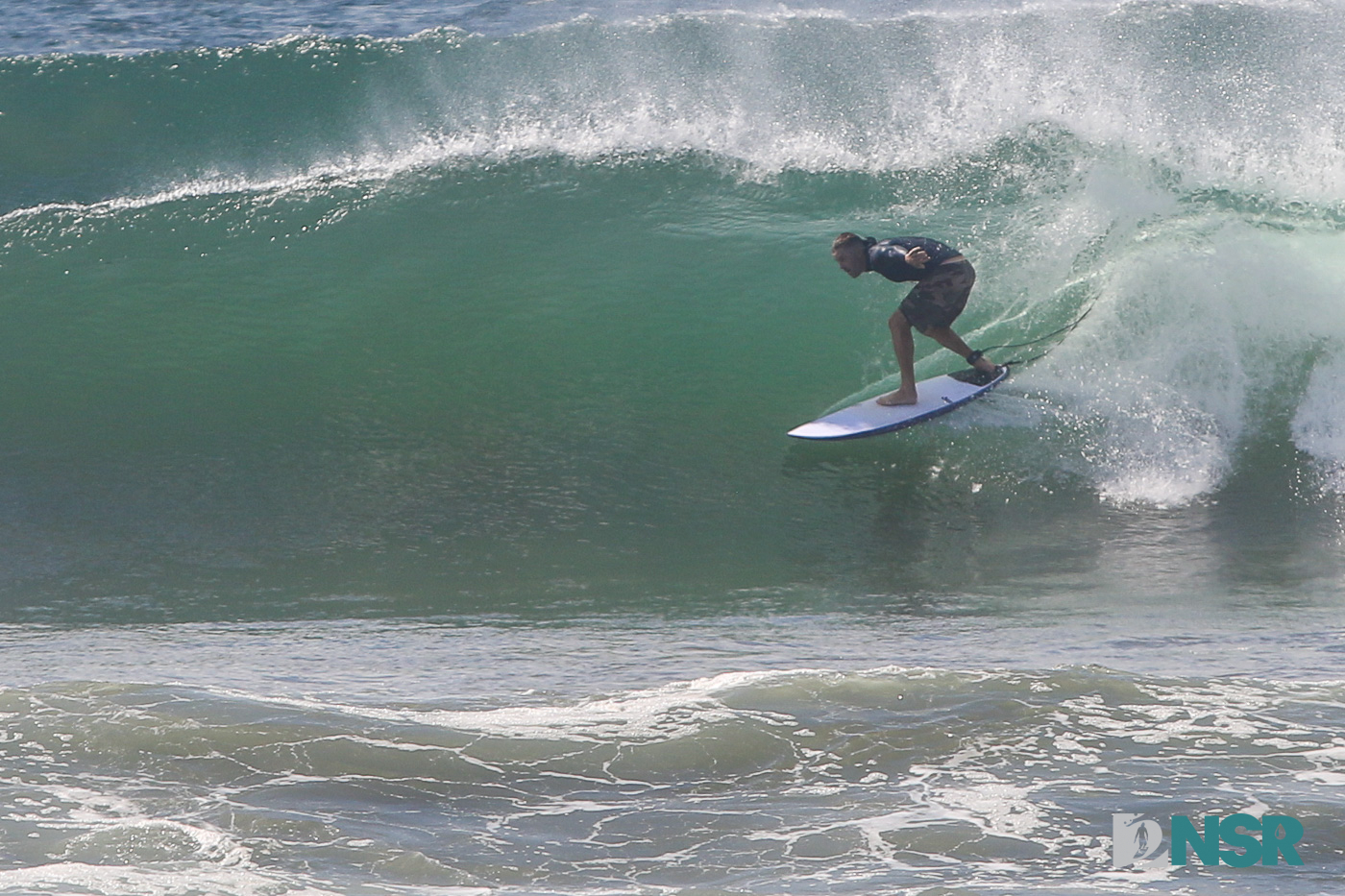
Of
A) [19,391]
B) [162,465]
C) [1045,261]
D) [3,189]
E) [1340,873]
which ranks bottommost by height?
[1340,873]

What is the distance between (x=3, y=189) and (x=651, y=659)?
8838mm

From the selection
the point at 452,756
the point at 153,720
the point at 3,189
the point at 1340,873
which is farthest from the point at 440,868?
the point at 3,189

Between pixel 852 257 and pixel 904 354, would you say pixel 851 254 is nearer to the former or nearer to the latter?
pixel 852 257

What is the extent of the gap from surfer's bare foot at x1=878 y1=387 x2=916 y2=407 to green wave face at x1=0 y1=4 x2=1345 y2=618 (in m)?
0.26

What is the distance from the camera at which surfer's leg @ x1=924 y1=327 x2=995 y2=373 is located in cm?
742

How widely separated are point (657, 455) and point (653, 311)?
1.92 m

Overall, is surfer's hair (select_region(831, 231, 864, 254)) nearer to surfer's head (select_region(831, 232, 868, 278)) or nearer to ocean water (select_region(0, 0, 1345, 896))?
surfer's head (select_region(831, 232, 868, 278))

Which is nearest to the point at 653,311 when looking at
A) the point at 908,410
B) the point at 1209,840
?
the point at 908,410

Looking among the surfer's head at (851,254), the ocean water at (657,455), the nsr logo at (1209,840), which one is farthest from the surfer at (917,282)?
the nsr logo at (1209,840)

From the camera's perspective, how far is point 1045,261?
8727mm

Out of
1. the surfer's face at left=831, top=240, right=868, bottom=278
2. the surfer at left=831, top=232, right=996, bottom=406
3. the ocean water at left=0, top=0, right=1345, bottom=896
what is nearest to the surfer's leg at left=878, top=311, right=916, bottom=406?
the surfer at left=831, top=232, right=996, bottom=406

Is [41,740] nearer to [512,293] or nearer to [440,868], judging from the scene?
[440,868]

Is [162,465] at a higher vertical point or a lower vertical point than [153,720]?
higher

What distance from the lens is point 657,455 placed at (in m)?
7.54
